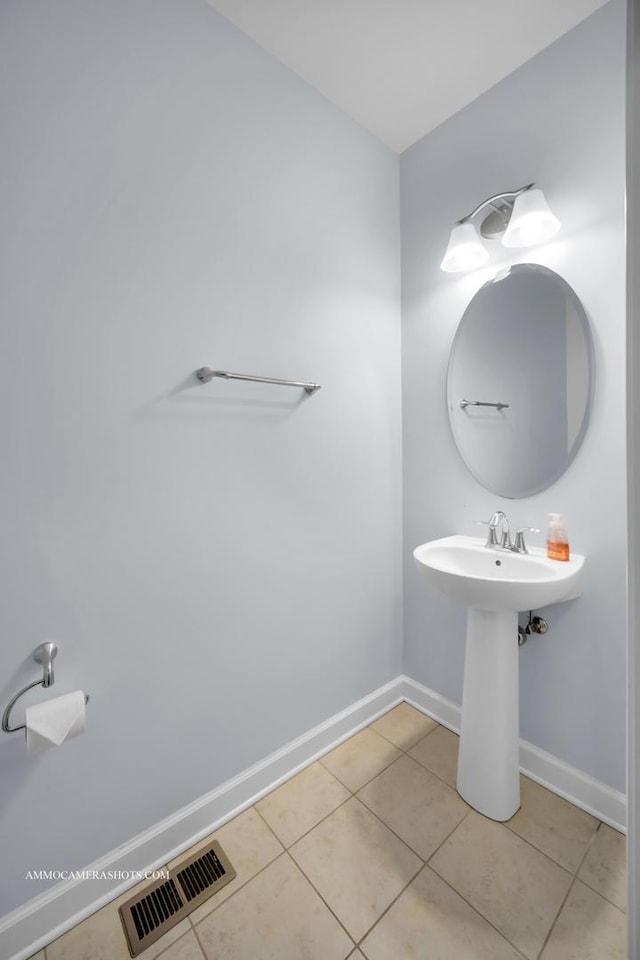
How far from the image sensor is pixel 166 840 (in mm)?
1136

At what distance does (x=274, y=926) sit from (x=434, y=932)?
Answer: 397 mm

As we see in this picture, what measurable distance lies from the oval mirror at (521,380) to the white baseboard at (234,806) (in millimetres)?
974

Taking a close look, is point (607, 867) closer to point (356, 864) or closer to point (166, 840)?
point (356, 864)

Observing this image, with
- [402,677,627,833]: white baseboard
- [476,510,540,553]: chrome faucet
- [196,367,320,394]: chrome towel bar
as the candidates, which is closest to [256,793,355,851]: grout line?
[402,677,627,833]: white baseboard

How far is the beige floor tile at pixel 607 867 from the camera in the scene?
3.47 ft

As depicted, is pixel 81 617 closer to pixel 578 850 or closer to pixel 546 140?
pixel 578 850

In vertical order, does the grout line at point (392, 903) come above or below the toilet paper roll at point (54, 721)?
below

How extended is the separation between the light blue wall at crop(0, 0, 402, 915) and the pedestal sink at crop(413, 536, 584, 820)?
0.50m

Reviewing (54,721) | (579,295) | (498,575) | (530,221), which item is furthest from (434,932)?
(530,221)

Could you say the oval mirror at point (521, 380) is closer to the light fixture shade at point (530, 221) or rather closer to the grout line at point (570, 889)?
the light fixture shade at point (530, 221)

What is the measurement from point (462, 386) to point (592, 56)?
3.31 ft

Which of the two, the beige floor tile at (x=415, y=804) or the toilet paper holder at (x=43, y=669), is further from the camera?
the beige floor tile at (x=415, y=804)

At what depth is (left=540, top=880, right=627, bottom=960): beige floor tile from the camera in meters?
0.93

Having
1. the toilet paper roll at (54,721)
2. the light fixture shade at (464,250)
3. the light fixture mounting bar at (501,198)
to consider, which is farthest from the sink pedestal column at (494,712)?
the light fixture mounting bar at (501,198)
